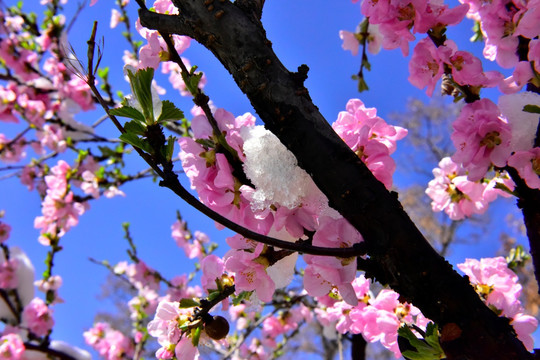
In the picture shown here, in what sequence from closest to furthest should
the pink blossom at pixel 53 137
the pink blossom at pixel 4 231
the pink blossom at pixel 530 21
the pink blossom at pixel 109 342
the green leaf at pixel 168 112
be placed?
the green leaf at pixel 168 112 → the pink blossom at pixel 530 21 → the pink blossom at pixel 53 137 → the pink blossom at pixel 4 231 → the pink blossom at pixel 109 342

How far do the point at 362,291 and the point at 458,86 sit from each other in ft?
2.50

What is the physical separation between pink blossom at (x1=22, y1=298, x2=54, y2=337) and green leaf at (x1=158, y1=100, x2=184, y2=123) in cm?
303

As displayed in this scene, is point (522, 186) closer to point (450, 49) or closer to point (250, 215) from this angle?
point (450, 49)

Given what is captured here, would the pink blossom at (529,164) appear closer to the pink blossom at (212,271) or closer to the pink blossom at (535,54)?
the pink blossom at (535,54)

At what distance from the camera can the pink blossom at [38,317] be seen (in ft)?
9.70

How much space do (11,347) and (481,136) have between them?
292cm

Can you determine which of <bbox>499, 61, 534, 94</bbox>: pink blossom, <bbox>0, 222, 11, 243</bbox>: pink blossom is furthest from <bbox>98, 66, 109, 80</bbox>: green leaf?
<bbox>499, 61, 534, 94</bbox>: pink blossom

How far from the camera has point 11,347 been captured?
2447 mm

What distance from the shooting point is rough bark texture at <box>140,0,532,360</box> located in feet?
1.99

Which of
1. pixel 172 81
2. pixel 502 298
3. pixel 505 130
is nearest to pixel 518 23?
pixel 505 130

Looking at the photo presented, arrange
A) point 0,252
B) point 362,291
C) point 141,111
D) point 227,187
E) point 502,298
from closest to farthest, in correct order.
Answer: point 141,111
point 227,187
point 502,298
point 362,291
point 0,252

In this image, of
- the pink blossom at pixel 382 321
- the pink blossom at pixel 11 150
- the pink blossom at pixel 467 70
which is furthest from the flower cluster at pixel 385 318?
the pink blossom at pixel 11 150

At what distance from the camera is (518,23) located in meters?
0.92

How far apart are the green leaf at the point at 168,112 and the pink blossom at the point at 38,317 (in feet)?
9.94
